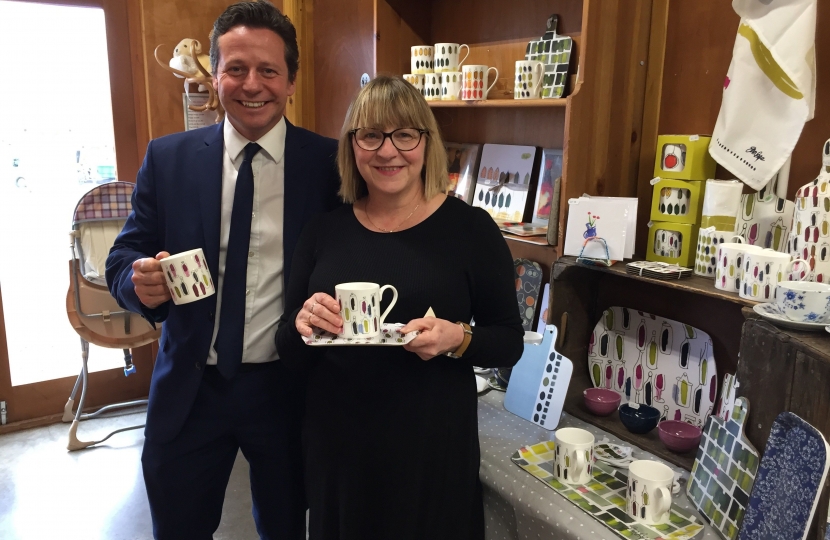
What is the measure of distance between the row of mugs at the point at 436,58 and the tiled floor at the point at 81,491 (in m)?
1.89

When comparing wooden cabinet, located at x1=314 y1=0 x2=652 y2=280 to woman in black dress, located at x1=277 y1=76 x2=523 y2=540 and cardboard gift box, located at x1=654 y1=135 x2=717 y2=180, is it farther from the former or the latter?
woman in black dress, located at x1=277 y1=76 x2=523 y2=540

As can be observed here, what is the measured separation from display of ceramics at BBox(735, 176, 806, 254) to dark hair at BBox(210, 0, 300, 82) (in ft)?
3.83

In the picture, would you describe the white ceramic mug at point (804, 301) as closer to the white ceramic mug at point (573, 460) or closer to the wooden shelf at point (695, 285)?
the wooden shelf at point (695, 285)

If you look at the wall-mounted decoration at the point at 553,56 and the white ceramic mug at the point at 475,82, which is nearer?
the wall-mounted decoration at the point at 553,56

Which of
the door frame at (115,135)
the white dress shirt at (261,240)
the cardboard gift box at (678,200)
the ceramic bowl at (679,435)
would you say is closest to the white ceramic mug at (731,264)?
the cardboard gift box at (678,200)

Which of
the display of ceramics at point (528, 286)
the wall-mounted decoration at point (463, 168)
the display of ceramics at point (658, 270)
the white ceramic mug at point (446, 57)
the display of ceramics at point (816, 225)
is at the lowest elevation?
the display of ceramics at point (528, 286)

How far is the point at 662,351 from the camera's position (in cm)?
174

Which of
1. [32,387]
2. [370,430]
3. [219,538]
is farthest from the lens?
[32,387]


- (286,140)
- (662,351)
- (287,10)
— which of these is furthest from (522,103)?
(287,10)

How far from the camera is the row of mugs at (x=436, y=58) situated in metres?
2.09

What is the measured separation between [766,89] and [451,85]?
970 millimetres

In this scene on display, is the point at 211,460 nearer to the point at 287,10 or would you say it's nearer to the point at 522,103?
the point at 522,103

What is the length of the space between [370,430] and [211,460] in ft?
1.60

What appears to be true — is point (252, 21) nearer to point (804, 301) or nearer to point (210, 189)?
point (210, 189)
